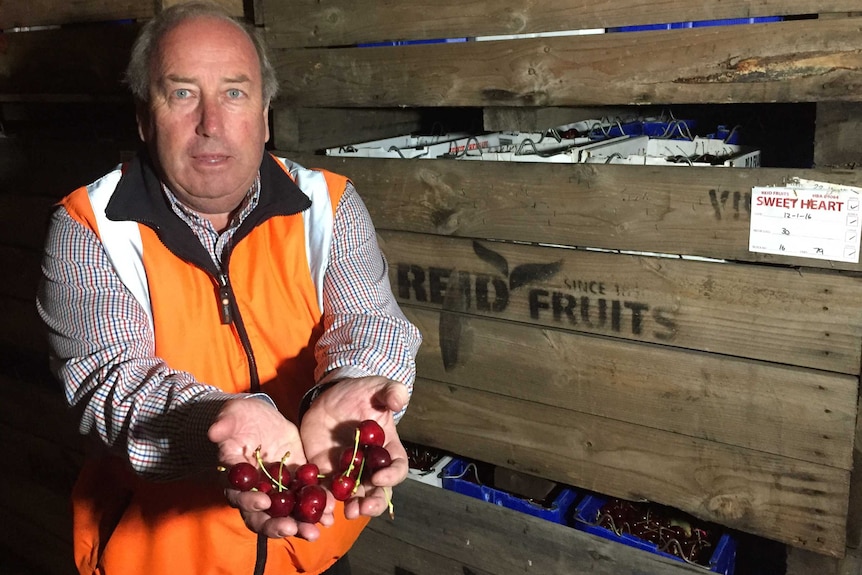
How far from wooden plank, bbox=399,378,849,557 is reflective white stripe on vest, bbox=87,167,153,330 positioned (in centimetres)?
98

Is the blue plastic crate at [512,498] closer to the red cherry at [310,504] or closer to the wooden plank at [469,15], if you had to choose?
the red cherry at [310,504]

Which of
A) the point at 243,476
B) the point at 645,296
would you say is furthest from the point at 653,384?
the point at 243,476

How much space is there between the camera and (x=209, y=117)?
1.70 m

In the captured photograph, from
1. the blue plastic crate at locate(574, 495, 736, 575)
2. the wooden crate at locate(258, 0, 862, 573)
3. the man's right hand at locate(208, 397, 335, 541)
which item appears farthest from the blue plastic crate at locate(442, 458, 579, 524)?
the man's right hand at locate(208, 397, 335, 541)

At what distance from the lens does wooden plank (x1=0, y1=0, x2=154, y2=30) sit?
8.71 ft

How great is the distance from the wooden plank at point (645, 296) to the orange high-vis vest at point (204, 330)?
0.52 m

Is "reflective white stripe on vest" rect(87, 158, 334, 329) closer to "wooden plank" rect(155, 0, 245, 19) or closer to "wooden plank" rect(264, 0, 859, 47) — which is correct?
"wooden plank" rect(264, 0, 859, 47)

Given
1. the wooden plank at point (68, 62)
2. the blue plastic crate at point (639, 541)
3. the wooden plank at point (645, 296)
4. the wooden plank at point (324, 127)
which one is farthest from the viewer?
the wooden plank at point (68, 62)

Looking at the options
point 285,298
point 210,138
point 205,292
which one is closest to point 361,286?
point 285,298

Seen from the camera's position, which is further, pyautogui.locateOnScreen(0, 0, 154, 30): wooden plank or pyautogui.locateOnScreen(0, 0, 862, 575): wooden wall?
pyautogui.locateOnScreen(0, 0, 154, 30): wooden plank

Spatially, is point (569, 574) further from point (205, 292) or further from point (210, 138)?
point (210, 138)

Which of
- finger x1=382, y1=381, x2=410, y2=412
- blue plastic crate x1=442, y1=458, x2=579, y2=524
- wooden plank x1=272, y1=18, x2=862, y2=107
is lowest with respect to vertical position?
blue plastic crate x1=442, y1=458, x2=579, y2=524

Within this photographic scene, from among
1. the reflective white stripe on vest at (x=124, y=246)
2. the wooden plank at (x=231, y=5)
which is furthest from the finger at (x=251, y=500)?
the wooden plank at (x=231, y=5)

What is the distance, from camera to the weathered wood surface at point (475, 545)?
7.34ft
